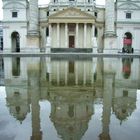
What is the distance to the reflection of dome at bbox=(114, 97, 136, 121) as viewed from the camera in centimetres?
867

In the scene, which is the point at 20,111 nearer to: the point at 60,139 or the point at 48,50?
the point at 60,139

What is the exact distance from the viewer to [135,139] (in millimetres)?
6312

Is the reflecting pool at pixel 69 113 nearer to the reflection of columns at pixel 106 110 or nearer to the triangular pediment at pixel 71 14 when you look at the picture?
the reflection of columns at pixel 106 110

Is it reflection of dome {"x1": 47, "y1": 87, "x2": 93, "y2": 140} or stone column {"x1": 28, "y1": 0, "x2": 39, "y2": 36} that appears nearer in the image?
reflection of dome {"x1": 47, "y1": 87, "x2": 93, "y2": 140}

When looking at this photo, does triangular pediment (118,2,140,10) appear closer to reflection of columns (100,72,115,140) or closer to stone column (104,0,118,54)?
stone column (104,0,118,54)

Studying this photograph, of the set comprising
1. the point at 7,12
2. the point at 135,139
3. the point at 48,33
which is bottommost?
the point at 135,139

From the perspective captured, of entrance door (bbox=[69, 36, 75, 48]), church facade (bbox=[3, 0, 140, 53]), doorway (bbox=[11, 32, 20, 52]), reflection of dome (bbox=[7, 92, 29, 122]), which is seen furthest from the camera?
doorway (bbox=[11, 32, 20, 52])

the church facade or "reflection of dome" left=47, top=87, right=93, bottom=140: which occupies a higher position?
the church facade

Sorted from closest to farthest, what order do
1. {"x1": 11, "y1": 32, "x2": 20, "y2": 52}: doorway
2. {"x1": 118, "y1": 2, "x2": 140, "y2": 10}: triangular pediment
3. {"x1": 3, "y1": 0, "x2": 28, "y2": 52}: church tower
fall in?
1. {"x1": 118, "y1": 2, "x2": 140, "y2": 10}: triangular pediment
2. {"x1": 3, "y1": 0, "x2": 28, "y2": 52}: church tower
3. {"x1": 11, "y1": 32, "x2": 20, "y2": 52}: doorway

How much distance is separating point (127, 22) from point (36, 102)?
6340 cm

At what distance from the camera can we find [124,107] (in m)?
9.80

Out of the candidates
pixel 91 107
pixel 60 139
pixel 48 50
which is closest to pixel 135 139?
pixel 60 139

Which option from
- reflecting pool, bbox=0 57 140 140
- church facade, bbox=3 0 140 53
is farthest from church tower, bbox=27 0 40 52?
reflecting pool, bbox=0 57 140 140

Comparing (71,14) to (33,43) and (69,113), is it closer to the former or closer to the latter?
(33,43)
